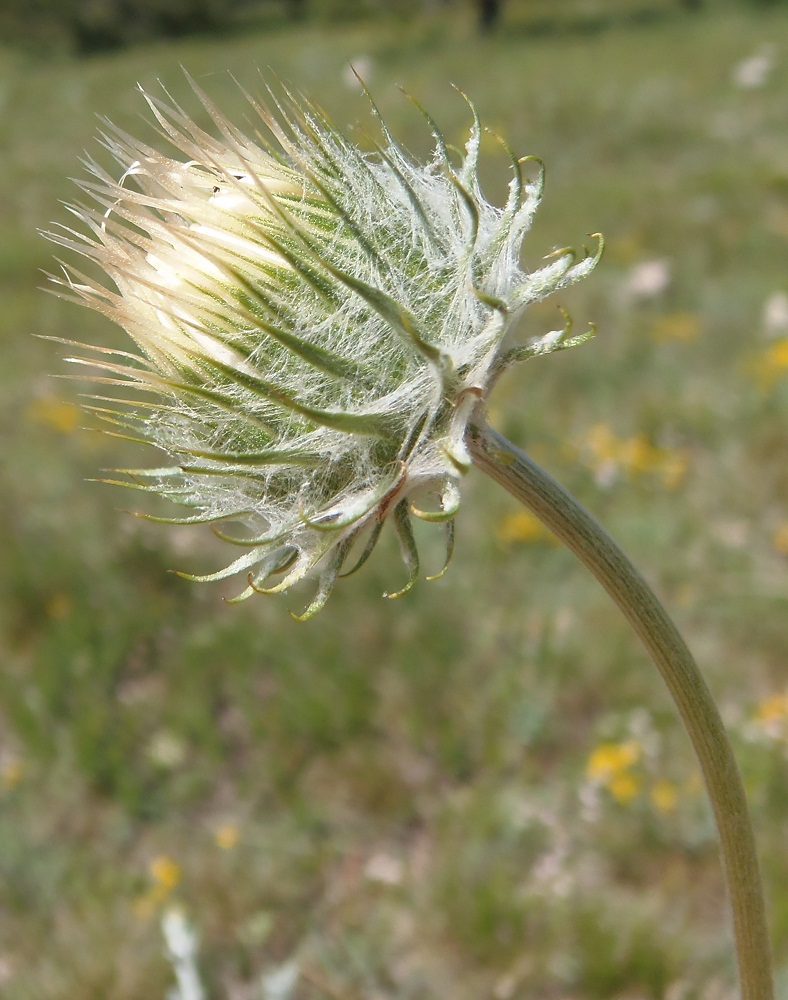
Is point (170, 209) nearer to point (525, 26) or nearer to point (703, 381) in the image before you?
point (703, 381)

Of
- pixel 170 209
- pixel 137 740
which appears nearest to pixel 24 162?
pixel 137 740

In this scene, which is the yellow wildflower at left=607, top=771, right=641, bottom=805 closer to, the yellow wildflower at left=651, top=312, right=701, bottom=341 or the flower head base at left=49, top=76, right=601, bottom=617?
the flower head base at left=49, top=76, right=601, bottom=617

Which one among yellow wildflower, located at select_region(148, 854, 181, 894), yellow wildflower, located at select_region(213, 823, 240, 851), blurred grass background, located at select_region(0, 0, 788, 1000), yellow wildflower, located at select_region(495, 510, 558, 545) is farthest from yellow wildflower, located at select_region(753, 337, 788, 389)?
yellow wildflower, located at select_region(148, 854, 181, 894)

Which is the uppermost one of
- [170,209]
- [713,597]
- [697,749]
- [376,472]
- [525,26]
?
[525,26]

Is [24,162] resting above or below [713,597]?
above

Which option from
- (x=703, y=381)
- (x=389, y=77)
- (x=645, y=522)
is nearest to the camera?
(x=645, y=522)

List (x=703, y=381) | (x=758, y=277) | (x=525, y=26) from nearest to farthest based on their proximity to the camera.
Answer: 1. (x=703, y=381)
2. (x=758, y=277)
3. (x=525, y=26)

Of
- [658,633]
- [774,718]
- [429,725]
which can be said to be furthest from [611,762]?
[658,633]
